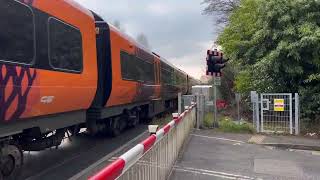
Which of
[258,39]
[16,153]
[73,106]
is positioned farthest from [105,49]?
[258,39]

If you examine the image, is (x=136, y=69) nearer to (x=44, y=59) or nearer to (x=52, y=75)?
(x=52, y=75)

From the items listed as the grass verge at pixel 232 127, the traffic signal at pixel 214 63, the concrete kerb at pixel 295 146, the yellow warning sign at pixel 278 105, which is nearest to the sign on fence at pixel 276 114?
Answer: the yellow warning sign at pixel 278 105

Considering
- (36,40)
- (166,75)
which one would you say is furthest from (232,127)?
(36,40)

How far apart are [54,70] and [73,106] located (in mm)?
1393

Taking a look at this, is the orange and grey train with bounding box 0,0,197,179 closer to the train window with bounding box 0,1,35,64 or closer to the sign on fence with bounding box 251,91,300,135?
the train window with bounding box 0,1,35,64

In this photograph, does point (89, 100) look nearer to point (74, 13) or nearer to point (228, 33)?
point (74, 13)

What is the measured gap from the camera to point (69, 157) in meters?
11.6

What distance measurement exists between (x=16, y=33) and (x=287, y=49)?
538 inches

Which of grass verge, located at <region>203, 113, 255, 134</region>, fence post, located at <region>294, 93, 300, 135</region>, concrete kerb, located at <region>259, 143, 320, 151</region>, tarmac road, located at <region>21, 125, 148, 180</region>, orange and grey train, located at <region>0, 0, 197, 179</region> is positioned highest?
orange and grey train, located at <region>0, 0, 197, 179</region>

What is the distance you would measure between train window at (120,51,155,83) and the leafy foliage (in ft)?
13.5

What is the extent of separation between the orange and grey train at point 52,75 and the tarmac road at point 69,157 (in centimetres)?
48

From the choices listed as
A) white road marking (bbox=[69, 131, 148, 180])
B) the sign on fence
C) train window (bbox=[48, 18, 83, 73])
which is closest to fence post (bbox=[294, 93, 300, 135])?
the sign on fence

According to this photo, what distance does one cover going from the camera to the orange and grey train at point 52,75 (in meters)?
7.48

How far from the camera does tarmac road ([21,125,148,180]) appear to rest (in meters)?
9.70
